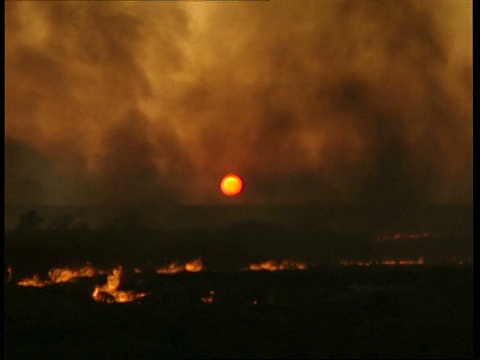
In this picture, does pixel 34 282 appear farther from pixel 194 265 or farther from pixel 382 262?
pixel 382 262

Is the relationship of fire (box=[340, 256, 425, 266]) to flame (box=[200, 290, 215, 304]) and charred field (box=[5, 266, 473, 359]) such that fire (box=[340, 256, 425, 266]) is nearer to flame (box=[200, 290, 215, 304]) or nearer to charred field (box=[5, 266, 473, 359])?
charred field (box=[5, 266, 473, 359])

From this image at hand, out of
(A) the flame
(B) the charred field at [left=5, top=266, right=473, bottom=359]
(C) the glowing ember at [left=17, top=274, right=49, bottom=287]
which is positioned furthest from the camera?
(A) the flame

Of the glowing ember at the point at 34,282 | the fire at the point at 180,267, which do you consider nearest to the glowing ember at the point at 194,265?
the fire at the point at 180,267

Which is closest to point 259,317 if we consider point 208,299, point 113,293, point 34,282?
point 208,299

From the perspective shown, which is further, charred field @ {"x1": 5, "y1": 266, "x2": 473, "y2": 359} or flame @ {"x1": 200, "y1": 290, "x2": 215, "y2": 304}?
flame @ {"x1": 200, "y1": 290, "x2": 215, "y2": 304}

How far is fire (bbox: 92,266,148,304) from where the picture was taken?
10844mm

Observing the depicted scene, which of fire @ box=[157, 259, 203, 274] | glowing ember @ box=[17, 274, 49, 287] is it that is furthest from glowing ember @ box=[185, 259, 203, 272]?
glowing ember @ box=[17, 274, 49, 287]

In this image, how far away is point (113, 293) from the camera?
1109 cm

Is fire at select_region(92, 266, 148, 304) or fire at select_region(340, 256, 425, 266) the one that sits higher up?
fire at select_region(340, 256, 425, 266)

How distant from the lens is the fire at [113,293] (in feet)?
35.6

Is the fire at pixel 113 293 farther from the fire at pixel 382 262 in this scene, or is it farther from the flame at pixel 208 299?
the fire at pixel 382 262

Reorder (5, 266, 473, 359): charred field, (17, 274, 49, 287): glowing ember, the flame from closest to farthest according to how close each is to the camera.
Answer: (5, 266, 473, 359): charred field
(17, 274, 49, 287): glowing ember
the flame

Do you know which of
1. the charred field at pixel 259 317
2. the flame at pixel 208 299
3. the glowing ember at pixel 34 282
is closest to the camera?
the charred field at pixel 259 317
